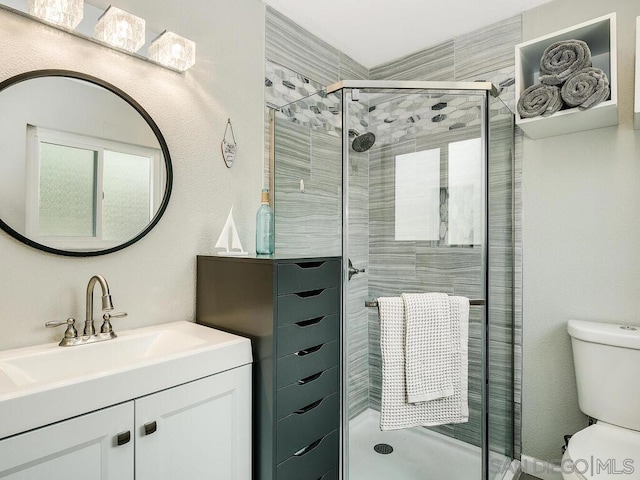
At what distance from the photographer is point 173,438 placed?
3.65 ft

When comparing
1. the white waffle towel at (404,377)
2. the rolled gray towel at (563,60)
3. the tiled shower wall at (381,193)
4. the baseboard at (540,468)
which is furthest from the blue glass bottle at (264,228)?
the baseboard at (540,468)

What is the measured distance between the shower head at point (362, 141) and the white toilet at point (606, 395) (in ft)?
4.12

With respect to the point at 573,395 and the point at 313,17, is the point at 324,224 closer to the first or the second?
the point at 313,17

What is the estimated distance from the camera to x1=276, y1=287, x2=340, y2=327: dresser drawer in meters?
1.33

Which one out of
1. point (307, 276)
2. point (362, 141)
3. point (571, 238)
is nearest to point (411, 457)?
point (307, 276)

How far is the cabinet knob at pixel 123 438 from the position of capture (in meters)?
0.99

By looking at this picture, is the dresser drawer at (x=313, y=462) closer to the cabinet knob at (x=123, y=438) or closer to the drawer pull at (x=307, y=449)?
the drawer pull at (x=307, y=449)

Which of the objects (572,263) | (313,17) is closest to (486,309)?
(572,263)

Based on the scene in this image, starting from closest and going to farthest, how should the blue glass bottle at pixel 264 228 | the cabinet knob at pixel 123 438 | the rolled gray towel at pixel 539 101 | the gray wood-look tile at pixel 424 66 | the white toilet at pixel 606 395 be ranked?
the cabinet knob at pixel 123 438, the white toilet at pixel 606 395, the rolled gray towel at pixel 539 101, the blue glass bottle at pixel 264 228, the gray wood-look tile at pixel 424 66

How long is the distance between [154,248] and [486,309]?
1.47 m

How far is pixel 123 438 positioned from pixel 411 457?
50.8 inches

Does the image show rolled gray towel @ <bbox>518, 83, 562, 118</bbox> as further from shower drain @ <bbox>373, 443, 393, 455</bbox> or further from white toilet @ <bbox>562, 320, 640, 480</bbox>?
shower drain @ <bbox>373, 443, 393, 455</bbox>

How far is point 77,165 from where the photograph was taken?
1.32 metres

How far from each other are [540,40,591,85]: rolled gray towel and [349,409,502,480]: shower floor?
1.67m
